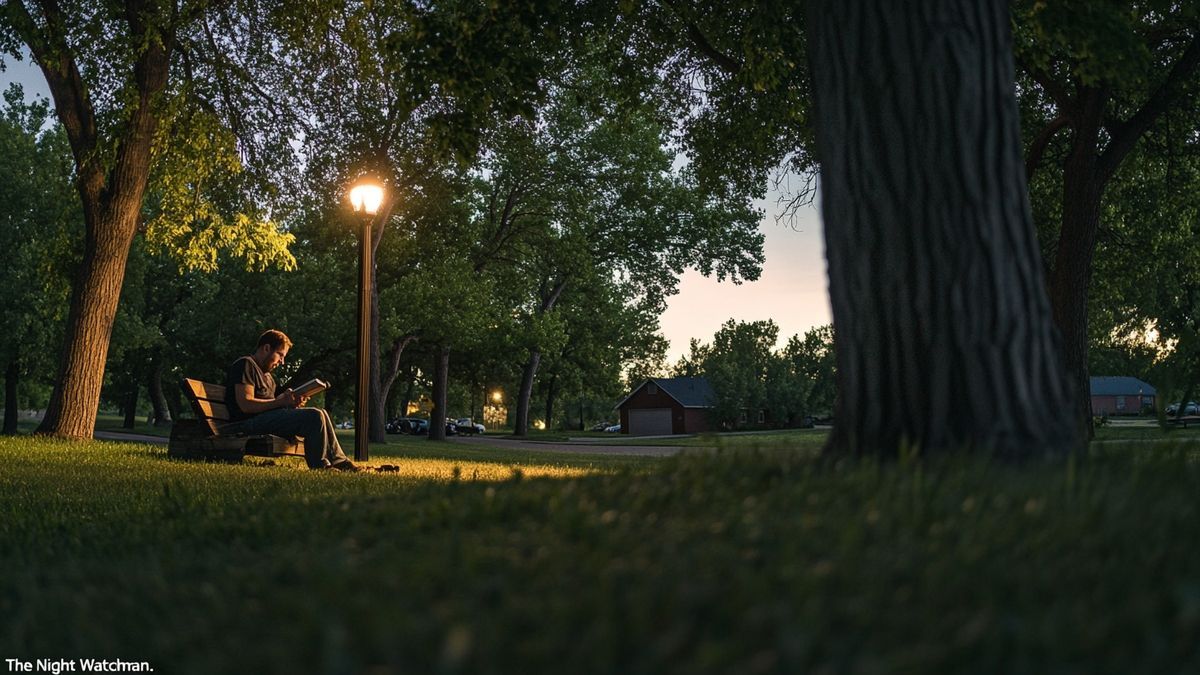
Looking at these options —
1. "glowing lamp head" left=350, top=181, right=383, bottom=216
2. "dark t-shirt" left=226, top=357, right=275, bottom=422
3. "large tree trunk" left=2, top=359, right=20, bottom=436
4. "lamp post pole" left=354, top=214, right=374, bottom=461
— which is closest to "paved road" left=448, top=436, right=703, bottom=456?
"lamp post pole" left=354, top=214, right=374, bottom=461

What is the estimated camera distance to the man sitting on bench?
1106cm

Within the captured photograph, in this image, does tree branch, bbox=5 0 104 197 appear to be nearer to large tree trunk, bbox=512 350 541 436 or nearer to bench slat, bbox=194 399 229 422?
bench slat, bbox=194 399 229 422

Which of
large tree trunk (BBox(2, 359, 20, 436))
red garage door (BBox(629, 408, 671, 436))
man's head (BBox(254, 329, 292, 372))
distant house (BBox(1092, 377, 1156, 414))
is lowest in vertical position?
man's head (BBox(254, 329, 292, 372))

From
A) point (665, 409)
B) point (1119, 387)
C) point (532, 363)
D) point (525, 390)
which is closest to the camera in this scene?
point (532, 363)

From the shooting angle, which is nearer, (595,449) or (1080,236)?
(1080,236)

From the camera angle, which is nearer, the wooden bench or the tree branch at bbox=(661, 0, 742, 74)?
the wooden bench

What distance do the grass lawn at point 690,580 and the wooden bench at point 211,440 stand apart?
7.08m

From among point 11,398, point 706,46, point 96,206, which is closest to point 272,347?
point 96,206

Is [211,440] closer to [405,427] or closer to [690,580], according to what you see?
[690,580]

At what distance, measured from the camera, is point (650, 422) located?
8288 centimetres

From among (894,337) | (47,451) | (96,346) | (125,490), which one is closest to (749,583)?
(894,337)

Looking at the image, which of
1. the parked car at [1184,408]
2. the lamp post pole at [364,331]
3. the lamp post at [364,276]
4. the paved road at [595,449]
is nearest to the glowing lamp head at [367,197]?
the lamp post at [364,276]

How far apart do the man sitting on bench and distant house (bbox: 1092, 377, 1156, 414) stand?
116 meters

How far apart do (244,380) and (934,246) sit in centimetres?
906
